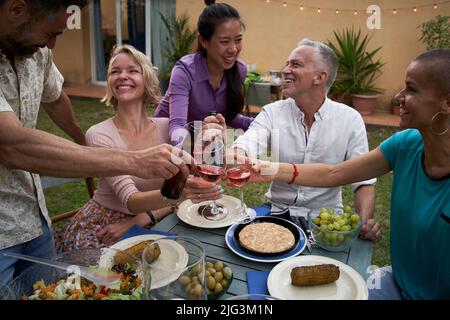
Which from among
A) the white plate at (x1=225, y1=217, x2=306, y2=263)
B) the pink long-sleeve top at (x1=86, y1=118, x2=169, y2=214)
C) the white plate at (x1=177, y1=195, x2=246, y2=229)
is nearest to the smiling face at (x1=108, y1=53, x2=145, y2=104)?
the pink long-sleeve top at (x1=86, y1=118, x2=169, y2=214)

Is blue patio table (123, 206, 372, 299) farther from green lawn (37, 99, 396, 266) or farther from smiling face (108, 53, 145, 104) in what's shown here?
green lawn (37, 99, 396, 266)

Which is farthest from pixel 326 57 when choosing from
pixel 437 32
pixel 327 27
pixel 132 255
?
pixel 327 27

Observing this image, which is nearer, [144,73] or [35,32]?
[35,32]

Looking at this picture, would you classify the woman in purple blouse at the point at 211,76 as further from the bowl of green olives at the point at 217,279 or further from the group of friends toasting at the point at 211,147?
the bowl of green olives at the point at 217,279

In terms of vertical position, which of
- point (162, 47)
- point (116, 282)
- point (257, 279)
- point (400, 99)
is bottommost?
point (257, 279)

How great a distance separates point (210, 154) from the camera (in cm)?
187

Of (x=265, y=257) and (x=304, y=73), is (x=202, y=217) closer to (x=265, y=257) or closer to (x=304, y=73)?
(x=265, y=257)

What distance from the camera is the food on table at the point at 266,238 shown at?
1775 millimetres

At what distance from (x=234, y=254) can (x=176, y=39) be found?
8973mm

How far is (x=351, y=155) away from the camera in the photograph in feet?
8.63

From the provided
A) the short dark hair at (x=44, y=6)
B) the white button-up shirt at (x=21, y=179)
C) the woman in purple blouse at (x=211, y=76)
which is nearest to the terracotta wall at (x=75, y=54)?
the woman in purple blouse at (x=211, y=76)

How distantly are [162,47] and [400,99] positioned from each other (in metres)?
9.27

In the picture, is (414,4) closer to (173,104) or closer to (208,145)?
(173,104)
